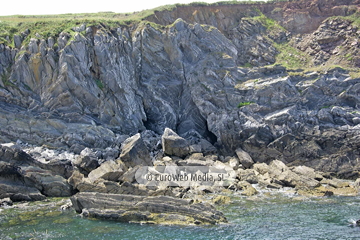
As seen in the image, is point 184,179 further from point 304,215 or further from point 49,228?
point 49,228

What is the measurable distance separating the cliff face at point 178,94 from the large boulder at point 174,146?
5.22 meters

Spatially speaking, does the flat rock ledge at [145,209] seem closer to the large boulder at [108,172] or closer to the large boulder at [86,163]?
the large boulder at [108,172]

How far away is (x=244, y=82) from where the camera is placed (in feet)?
143

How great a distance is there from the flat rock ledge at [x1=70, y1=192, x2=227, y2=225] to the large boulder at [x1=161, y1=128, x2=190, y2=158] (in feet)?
47.7

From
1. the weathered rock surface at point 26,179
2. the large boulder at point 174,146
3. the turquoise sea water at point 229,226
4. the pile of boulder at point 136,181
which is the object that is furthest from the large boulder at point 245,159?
the weathered rock surface at point 26,179

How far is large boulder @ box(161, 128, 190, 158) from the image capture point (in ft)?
120

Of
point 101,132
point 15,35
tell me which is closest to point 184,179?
point 101,132

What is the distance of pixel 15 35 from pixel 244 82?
29785mm

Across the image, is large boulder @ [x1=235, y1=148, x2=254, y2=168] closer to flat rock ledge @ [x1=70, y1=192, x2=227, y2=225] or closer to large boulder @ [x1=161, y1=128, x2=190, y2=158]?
large boulder @ [x1=161, y1=128, x2=190, y2=158]

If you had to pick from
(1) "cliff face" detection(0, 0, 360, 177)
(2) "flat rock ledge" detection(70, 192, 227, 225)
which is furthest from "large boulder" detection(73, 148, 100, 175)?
(2) "flat rock ledge" detection(70, 192, 227, 225)

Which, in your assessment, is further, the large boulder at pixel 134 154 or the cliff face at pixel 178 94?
the cliff face at pixel 178 94

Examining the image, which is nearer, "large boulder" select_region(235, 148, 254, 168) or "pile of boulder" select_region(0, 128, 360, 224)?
"pile of boulder" select_region(0, 128, 360, 224)

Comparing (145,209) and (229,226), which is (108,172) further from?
(229,226)

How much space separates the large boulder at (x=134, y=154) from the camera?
31516 millimetres
